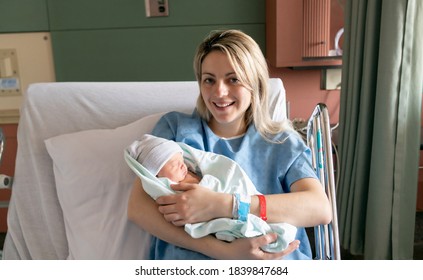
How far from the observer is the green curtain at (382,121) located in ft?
5.27

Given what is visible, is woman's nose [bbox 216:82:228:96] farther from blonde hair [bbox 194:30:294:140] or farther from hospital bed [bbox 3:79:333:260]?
hospital bed [bbox 3:79:333:260]

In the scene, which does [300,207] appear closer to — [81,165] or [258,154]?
[258,154]

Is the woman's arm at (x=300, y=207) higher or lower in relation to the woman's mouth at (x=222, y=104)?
lower

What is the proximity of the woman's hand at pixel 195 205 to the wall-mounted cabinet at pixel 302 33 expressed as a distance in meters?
1.19

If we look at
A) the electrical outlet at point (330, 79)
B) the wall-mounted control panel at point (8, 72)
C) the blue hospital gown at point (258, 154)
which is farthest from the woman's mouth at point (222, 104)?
the wall-mounted control panel at point (8, 72)

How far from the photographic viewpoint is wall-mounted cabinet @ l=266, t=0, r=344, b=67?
6.47 feet

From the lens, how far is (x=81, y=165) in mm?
1354

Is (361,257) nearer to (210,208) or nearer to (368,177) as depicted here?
(368,177)

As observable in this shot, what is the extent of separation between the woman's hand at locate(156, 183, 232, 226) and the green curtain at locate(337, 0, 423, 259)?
1.01m

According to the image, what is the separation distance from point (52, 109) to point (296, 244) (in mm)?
1049

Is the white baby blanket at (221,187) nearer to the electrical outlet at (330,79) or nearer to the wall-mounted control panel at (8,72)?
the electrical outlet at (330,79)

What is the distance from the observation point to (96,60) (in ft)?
7.14

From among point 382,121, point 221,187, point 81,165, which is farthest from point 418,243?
point 81,165
